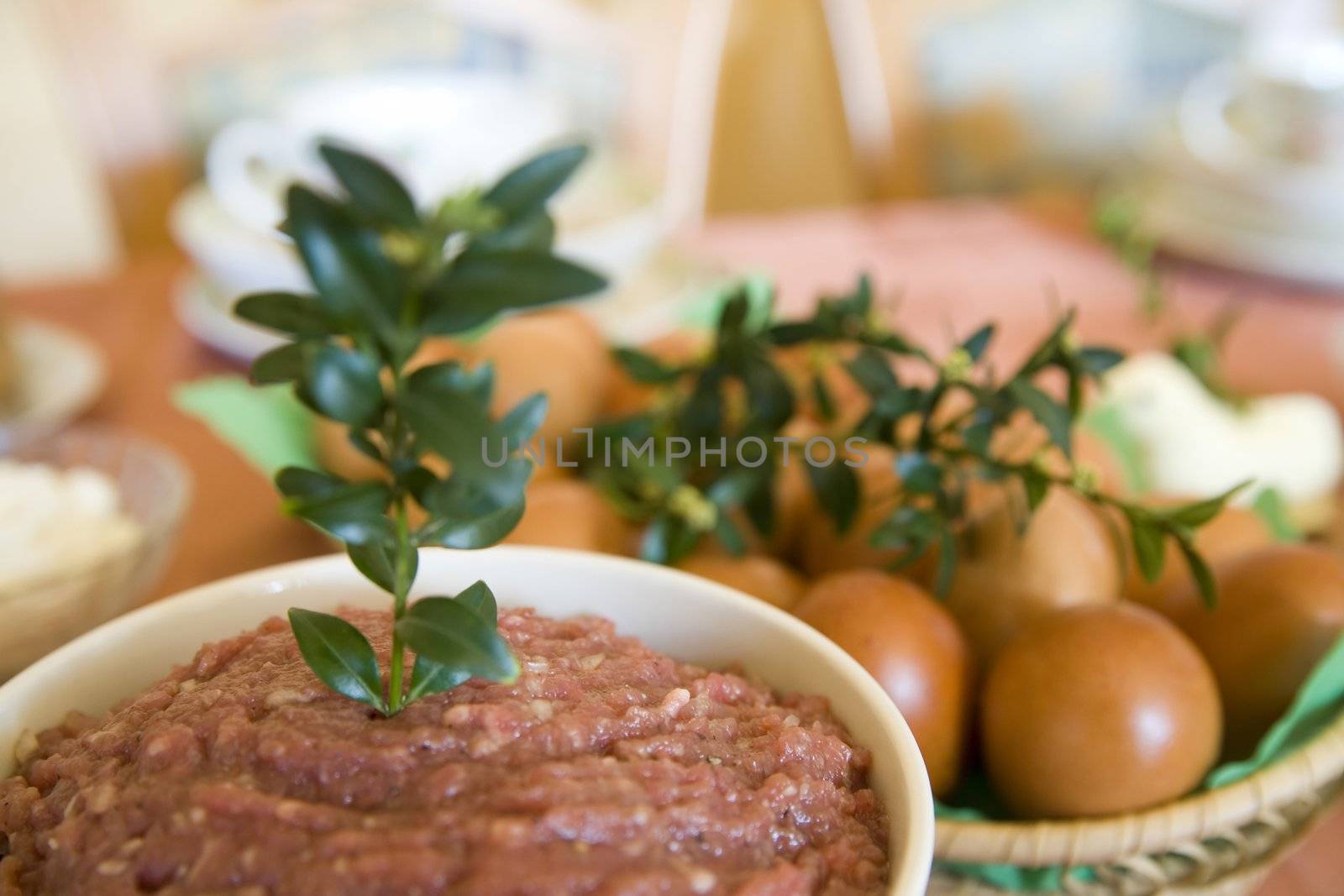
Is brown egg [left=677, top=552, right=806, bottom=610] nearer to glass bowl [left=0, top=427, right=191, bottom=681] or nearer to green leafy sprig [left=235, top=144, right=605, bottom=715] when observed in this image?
green leafy sprig [left=235, top=144, right=605, bottom=715]

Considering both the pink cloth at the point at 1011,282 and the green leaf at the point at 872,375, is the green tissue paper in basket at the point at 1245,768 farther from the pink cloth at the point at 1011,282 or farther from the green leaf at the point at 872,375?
the pink cloth at the point at 1011,282

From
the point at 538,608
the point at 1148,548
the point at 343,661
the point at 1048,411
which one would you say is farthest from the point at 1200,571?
the point at 343,661

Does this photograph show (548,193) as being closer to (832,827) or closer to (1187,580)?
(832,827)

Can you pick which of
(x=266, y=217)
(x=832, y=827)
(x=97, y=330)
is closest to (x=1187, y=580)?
(x=832, y=827)

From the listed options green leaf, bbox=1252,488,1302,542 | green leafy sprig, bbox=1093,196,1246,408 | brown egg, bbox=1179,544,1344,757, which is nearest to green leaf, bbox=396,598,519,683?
brown egg, bbox=1179,544,1344,757

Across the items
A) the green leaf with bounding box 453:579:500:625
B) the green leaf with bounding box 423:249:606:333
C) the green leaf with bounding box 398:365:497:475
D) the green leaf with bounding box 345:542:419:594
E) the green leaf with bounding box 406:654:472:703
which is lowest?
the green leaf with bounding box 406:654:472:703

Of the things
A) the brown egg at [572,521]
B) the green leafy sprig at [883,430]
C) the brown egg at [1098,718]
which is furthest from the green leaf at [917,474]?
Answer: the brown egg at [572,521]

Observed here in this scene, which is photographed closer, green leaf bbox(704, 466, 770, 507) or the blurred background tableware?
green leaf bbox(704, 466, 770, 507)
